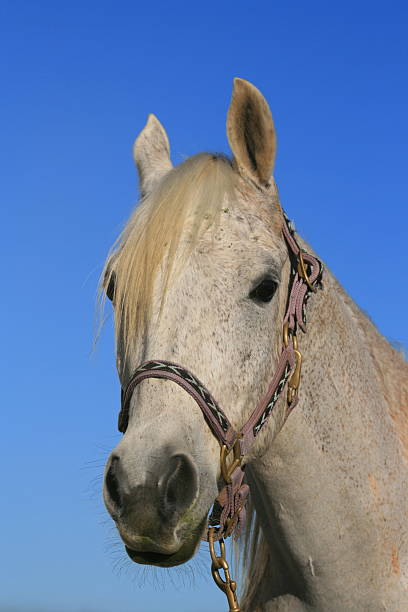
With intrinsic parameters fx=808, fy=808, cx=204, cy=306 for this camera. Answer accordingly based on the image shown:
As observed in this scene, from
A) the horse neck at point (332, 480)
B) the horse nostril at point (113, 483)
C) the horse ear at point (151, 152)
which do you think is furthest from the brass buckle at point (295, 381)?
the horse ear at point (151, 152)

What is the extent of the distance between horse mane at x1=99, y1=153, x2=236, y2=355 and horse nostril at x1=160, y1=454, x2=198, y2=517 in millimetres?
841

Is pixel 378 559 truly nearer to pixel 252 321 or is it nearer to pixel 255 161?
pixel 252 321

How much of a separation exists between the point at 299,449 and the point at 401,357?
1462 mm

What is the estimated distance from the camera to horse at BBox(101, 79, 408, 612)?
13.0 feet

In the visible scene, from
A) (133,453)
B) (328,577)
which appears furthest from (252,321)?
(328,577)

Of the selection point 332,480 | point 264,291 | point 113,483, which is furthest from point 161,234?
point 332,480

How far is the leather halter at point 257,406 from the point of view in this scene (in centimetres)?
416

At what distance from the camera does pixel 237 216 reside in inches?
188

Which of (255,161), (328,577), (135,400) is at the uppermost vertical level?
(255,161)

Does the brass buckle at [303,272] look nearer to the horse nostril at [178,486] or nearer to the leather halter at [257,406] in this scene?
the leather halter at [257,406]

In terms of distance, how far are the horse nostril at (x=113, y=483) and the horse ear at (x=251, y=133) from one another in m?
2.08

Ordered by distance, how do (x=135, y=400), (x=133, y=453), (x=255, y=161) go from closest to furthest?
(x=133, y=453)
(x=135, y=400)
(x=255, y=161)

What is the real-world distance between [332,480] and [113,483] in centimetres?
151

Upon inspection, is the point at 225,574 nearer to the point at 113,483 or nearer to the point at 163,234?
the point at 113,483
